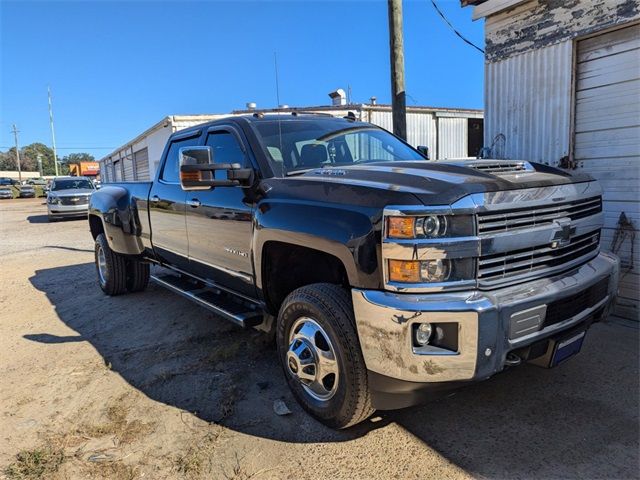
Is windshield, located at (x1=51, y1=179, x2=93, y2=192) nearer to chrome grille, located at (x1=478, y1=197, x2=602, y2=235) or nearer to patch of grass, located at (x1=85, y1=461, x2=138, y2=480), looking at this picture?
patch of grass, located at (x1=85, y1=461, x2=138, y2=480)

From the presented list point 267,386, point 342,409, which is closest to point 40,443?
point 267,386

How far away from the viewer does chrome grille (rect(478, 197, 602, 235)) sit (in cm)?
253

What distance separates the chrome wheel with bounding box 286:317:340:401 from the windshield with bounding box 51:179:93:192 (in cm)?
2091

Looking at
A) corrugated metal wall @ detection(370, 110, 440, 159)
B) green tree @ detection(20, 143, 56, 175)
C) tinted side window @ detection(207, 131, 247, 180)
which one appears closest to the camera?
tinted side window @ detection(207, 131, 247, 180)

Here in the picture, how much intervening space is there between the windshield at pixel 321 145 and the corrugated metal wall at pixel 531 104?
2.10 m

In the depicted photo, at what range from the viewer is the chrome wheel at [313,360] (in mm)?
2932

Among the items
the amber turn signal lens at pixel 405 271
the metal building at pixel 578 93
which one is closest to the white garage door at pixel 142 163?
the metal building at pixel 578 93

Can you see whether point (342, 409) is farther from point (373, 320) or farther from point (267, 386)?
point (267, 386)

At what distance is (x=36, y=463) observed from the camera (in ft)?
9.41

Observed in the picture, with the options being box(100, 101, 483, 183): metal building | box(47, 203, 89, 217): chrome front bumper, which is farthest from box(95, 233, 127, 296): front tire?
box(47, 203, 89, 217): chrome front bumper

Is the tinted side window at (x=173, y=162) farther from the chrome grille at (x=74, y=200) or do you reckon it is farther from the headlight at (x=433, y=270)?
the chrome grille at (x=74, y=200)

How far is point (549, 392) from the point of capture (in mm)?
3451

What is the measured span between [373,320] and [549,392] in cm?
176

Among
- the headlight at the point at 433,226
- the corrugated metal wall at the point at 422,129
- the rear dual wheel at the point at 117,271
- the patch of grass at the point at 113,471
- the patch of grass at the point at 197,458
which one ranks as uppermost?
the corrugated metal wall at the point at 422,129
